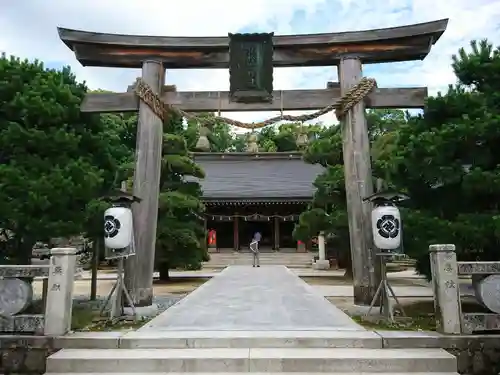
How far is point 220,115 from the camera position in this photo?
28.7 feet

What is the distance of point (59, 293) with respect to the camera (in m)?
5.76

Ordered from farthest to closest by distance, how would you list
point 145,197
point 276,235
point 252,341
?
point 276,235, point 145,197, point 252,341

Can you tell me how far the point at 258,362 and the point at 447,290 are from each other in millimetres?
2716

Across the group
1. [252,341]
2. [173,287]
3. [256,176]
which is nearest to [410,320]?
[252,341]

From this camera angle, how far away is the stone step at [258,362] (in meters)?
5.05

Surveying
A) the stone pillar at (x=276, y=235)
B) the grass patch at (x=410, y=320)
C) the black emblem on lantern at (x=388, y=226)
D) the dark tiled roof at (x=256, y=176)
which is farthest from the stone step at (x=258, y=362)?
the stone pillar at (x=276, y=235)

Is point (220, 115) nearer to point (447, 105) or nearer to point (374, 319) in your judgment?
point (447, 105)

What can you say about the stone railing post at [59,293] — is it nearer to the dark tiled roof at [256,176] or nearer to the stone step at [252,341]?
the stone step at [252,341]

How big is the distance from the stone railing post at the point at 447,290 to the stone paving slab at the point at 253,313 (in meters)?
1.19

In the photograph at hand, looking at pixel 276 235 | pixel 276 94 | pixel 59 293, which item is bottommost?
pixel 59 293

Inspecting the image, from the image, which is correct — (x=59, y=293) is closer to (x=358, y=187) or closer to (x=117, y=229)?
(x=117, y=229)

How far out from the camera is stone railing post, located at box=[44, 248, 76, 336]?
5.70 m

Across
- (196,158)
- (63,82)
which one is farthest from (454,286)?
(196,158)

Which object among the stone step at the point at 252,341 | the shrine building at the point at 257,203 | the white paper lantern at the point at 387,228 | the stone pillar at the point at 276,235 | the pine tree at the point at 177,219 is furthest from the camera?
the stone pillar at the point at 276,235
